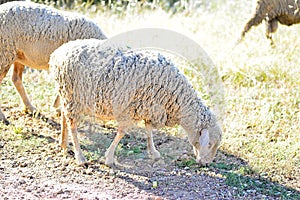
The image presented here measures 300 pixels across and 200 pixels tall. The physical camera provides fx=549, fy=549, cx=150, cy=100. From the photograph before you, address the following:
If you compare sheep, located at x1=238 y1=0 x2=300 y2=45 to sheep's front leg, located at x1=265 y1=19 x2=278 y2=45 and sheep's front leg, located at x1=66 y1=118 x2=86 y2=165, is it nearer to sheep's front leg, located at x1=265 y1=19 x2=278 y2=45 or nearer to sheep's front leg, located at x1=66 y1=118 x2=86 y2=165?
sheep's front leg, located at x1=265 y1=19 x2=278 y2=45

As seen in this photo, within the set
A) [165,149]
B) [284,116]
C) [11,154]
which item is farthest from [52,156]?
[284,116]

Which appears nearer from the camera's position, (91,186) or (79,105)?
(91,186)

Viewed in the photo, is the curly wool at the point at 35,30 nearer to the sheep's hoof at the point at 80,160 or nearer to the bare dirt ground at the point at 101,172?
the bare dirt ground at the point at 101,172

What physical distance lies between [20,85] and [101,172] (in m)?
1.99

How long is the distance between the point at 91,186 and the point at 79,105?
0.85 m

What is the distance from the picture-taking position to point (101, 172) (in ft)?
18.1

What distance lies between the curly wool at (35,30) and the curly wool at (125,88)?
77 cm

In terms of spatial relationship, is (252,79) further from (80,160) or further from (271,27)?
(80,160)

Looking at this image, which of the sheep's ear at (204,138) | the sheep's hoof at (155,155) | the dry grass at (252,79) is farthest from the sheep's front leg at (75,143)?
the dry grass at (252,79)

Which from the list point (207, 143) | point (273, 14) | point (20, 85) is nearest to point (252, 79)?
point (273, 14)

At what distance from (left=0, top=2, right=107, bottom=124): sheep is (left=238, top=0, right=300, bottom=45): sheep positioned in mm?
3685

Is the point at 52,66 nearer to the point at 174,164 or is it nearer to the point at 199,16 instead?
the point at 174,164

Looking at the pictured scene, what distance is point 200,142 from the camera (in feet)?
17.9

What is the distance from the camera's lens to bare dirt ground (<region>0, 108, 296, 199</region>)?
507 centimetres
